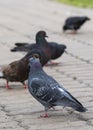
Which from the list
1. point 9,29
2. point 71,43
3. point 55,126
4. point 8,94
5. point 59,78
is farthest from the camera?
point 9,29

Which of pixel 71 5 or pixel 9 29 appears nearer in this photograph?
pixel 9 29

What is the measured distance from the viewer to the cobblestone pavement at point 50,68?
23.2 feet

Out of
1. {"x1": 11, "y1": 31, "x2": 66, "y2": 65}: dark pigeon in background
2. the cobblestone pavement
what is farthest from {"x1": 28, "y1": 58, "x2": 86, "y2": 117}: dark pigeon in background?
{"x1": 11, "y1": 31, "x2": 66, "y2": 65}: dark pigeon in background

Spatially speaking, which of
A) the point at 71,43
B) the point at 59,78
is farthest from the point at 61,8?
the point at 59,78

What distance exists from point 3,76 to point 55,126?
2.52 metres

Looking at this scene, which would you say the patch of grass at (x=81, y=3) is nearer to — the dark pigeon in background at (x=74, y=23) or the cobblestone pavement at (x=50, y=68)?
the cobblestone pavement at (x=50, y=68)

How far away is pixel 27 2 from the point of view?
25500mm

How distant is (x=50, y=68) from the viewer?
11.0m

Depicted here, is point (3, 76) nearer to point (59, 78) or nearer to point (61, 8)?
point (59, 78)

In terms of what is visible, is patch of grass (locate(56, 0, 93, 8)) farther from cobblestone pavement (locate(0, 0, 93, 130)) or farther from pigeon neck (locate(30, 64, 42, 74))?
pigeon neck (locate(30, 64, 42, 74))

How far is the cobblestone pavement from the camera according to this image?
7.06 metres

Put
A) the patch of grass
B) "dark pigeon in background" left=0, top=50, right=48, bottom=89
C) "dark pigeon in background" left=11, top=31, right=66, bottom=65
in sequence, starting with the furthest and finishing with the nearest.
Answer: the patch of grass < "dark pigeon in background" left=11, top=31, right=66, bottom=65 < "dark pigeon in background" left=0, top=50, right=48, bottom=89

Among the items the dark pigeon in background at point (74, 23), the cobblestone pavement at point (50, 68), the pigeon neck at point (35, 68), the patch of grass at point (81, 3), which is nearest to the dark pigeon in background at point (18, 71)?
the cobblestone pavement at point (50, 68)

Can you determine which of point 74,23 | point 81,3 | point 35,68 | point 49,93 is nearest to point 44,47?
point 35,68
